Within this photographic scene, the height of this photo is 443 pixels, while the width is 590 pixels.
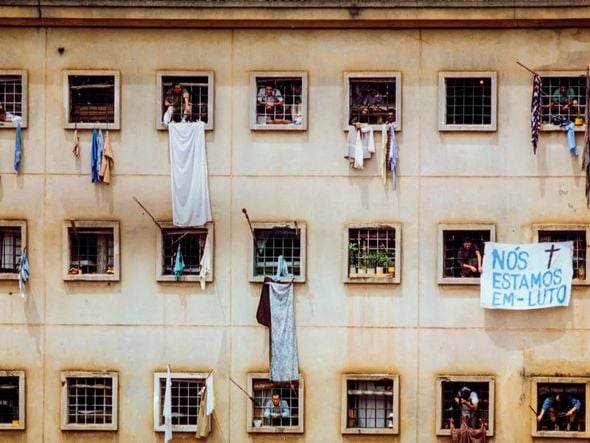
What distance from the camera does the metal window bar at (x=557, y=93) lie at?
25.5 meters

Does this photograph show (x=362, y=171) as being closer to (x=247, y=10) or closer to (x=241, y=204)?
(x=241, y=204)

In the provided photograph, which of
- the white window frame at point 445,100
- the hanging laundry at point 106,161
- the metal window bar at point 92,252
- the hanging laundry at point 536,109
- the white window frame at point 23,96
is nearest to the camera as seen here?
the hanging laundry at point 536,109

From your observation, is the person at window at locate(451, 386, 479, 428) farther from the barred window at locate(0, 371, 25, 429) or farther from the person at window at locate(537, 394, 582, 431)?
the barred window at locate(0, 371, 25, 429)

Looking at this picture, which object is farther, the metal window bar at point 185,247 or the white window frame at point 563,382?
the metal window bar at point 185,247

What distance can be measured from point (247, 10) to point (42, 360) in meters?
9.21

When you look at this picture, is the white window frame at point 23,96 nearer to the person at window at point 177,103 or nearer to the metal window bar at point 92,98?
the metal window bar at point 92,98

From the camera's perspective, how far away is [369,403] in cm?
2592

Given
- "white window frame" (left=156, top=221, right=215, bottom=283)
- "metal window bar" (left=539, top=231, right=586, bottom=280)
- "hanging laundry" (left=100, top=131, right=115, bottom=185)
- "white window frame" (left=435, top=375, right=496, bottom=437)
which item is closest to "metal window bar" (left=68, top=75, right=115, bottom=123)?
"hanging laundry" (left=100, top=131, right=115, bottom=185)

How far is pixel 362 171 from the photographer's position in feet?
83.8

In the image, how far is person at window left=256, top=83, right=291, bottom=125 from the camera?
25812 mm

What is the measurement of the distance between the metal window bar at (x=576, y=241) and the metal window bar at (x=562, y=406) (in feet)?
8.26

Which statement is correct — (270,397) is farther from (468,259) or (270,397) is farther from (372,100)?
(372,100)

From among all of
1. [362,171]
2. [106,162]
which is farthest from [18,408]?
[362,171]

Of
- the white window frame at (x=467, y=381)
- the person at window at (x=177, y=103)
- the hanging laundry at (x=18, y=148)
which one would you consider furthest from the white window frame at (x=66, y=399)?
the white window frame at (x=467, y=381)
